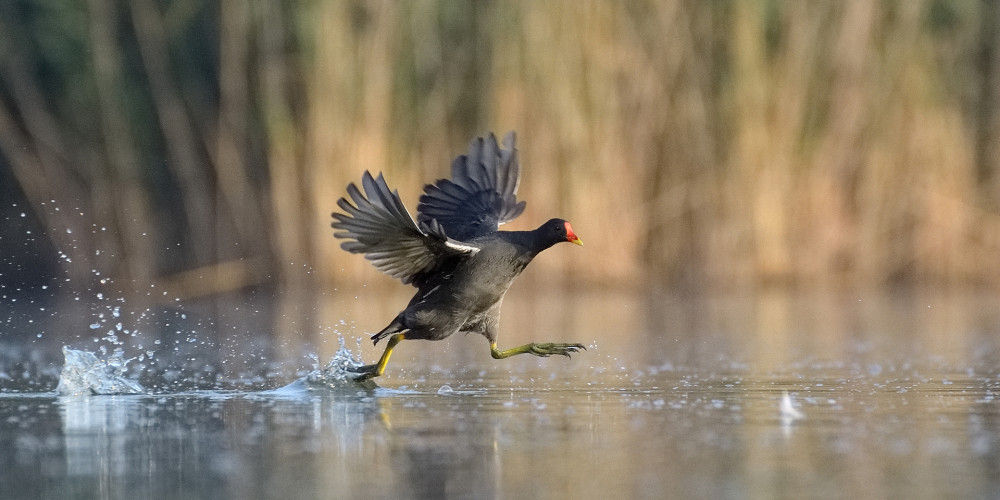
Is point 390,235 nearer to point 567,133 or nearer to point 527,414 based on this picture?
point 527,414

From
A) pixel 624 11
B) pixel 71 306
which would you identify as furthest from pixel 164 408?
pixel 624 11

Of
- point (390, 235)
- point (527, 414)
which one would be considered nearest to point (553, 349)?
point (390, 235)

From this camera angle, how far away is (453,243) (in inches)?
231

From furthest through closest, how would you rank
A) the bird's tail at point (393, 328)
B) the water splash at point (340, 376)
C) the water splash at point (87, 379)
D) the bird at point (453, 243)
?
the bird's tail at point (393, 328) < the water splash at point (340, 376) < the water splash at point (87, 379) < the bird at point (453, 243)

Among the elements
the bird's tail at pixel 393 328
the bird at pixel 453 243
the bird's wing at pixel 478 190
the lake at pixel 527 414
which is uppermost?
the bird's wing at pixel 478 190

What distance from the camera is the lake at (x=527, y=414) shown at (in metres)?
3.68

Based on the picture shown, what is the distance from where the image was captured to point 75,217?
12828 millimetres

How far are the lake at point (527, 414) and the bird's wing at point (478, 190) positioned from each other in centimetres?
71

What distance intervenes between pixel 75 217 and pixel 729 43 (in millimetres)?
5722

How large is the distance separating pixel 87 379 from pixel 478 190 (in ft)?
6.40

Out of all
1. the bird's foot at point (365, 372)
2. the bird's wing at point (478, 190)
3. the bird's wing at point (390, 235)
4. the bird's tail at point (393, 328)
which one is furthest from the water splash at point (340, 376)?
the bird's wing at point (478, 190)

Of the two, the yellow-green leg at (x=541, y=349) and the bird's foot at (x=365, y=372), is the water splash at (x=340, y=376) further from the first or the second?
the yellow-green leg at (x=541, y=349)

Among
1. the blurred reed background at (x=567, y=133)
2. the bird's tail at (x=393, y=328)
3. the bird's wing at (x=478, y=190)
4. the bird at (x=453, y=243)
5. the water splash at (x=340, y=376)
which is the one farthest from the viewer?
the blurred reed background at (x=567, y=133)

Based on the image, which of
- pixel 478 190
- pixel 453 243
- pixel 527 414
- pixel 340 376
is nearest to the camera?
pixel 527 414
